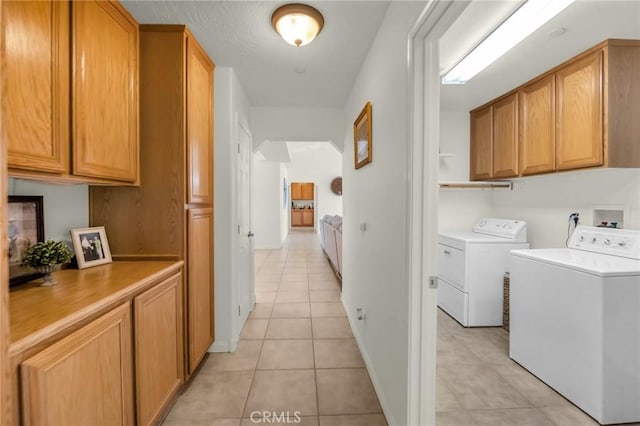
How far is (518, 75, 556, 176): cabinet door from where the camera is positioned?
227 centimetres

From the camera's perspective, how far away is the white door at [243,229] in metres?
2.49

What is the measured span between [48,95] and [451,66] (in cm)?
254

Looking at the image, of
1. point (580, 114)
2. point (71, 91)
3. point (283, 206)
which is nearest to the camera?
point (71, 91)

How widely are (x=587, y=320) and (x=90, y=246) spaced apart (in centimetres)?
293

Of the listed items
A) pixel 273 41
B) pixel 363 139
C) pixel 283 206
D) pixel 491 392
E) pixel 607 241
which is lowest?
pixel 491 392

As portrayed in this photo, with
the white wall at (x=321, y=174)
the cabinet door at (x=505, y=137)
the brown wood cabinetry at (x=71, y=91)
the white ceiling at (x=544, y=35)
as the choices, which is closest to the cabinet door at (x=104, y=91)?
the brown wood cabinetry at (x=71, y=91)

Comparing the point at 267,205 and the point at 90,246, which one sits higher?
the point at 267,205

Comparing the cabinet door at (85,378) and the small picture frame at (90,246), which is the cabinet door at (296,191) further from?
the cabinet door at (85,378)

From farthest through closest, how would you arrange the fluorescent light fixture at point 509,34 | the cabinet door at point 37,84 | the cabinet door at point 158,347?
the fluorescent light fixture at point 509,34, the cabinet door at point 158,347, the cabinet door at point 37,84

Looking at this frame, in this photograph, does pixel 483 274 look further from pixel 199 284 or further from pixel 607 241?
pixel 199 284

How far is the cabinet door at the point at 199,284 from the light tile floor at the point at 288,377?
0.24 meters

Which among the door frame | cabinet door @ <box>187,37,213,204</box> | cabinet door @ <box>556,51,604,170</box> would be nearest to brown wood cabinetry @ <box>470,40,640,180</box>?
cabinet door @ <box>556,51,604,170</box>

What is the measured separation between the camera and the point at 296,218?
40.1ft

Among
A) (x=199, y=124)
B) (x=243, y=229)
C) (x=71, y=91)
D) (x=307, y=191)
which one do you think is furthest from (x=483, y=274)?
(x=307, y=191)
